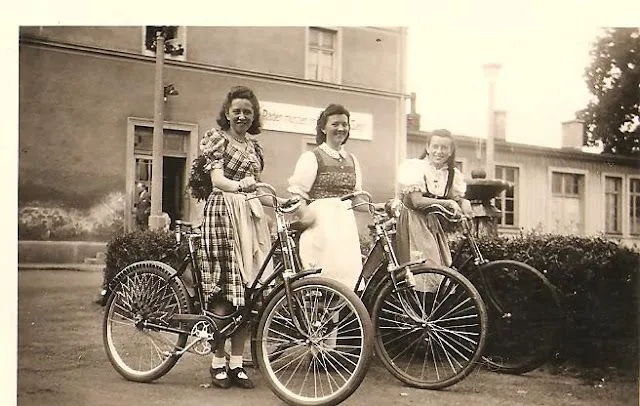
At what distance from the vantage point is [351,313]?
5.29ft

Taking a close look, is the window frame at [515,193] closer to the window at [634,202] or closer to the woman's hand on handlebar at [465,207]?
the woman's hand on handlebar at [465,207]

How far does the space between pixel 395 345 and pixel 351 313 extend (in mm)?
241

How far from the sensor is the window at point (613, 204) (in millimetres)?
1855

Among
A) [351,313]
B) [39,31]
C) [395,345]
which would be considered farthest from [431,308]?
[39,31]

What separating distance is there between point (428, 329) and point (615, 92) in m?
0.96

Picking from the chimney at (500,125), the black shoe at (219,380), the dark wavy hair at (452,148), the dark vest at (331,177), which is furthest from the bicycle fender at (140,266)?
the chimney at (500,125)

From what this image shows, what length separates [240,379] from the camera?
1839 mm

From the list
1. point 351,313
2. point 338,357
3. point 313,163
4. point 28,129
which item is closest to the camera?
point 351,313

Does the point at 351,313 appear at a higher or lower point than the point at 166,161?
lower

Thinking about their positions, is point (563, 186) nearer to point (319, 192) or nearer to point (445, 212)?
point (445, 212)

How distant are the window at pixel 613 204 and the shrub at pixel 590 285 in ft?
0.20

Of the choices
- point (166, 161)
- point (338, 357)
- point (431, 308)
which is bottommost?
point (338, 357)

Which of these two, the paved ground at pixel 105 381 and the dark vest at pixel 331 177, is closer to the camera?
the paved ground at pixel 105 381
